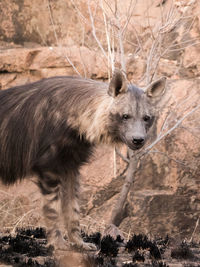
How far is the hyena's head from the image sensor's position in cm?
450

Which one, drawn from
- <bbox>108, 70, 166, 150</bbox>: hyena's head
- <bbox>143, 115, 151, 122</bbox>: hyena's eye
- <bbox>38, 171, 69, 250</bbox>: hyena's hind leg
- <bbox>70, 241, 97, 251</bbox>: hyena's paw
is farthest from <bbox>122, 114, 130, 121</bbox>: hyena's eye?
<bbox>70, 241, 97, 251</bbox>: hyena's paw

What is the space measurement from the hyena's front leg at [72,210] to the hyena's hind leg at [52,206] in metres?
0.18

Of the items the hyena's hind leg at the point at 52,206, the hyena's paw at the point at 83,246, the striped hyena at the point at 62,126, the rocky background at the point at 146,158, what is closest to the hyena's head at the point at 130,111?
the striped hyena at the point at 62,126

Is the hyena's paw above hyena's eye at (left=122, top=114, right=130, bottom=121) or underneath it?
underneath

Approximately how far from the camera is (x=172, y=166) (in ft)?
24.3

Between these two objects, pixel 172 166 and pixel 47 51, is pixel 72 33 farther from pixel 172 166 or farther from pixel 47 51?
pixel 172 166

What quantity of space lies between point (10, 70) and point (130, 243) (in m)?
4.18

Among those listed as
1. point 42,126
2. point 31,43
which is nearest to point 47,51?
point 31,43

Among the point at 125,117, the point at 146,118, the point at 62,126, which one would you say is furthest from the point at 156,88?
the point at 62,126

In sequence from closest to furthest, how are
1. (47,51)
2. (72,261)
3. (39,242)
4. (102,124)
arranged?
(72,261) → (102,124) → (39,242) → (47,51)

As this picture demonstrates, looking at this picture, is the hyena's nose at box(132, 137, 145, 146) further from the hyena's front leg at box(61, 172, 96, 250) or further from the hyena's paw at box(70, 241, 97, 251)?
the hyena's paw at box(70, 241, 97, 251)

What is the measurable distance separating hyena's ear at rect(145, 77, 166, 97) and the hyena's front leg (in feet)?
3.97

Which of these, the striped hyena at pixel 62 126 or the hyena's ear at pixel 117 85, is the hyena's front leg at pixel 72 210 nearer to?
the striped hyena at pixel 62 126

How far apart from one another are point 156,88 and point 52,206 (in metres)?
1.52
